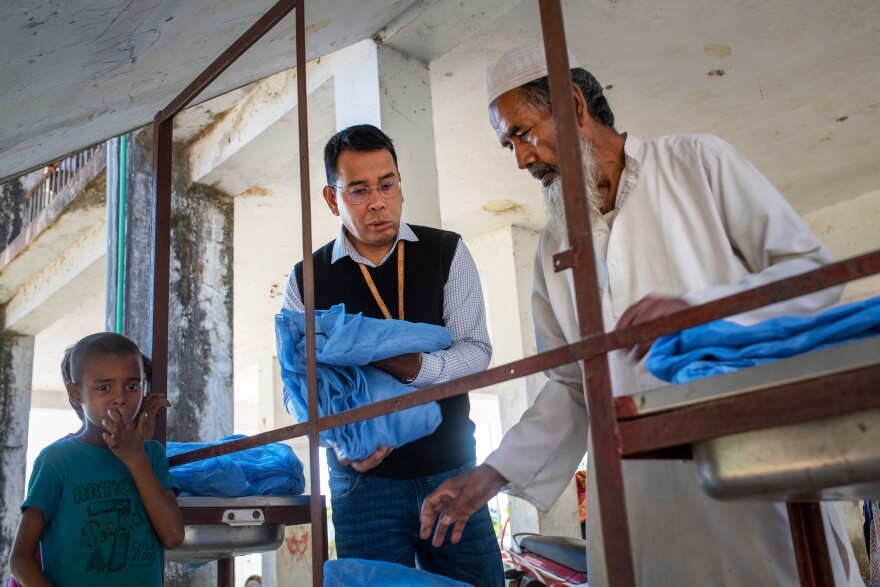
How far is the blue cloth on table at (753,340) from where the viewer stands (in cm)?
104

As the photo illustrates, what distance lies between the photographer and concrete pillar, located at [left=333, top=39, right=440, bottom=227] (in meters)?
3.70

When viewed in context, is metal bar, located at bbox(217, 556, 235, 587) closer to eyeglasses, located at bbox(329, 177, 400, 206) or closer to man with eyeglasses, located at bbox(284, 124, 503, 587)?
man with eyeglasses, located at bbox(284, 124, 503, 587)

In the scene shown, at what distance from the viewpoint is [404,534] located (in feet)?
7.31

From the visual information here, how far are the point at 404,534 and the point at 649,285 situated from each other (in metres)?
0.96

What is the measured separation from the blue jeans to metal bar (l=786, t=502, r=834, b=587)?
916 millimetres

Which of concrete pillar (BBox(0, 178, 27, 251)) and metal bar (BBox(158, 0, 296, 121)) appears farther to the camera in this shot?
concrete pillar (BBox(0, 178, 27, 251))

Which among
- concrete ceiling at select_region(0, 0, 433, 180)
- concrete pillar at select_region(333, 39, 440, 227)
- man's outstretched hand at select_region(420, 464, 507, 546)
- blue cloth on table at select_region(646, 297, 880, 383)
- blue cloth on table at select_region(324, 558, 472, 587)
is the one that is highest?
concrete pillar at select_region(333, 39, 440, 227)

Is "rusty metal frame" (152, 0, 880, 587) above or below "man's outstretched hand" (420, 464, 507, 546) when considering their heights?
above

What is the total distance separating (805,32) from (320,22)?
121 inches

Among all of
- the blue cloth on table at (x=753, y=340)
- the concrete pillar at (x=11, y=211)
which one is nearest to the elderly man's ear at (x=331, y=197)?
the blue cloth on table at (x=753, y=340)

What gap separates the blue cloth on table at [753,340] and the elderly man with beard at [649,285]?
0.20 meters

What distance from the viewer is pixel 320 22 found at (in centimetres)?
298

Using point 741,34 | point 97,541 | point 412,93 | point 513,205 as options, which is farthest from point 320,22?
point 513,205

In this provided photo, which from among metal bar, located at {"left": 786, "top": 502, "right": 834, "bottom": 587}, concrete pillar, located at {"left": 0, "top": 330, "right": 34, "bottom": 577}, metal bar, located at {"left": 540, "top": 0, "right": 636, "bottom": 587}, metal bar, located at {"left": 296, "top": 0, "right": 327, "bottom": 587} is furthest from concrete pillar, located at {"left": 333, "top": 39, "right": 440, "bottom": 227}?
concrete pillar, located at {"left": 0, "top": 330, "right": 34, "bottom": 577}
